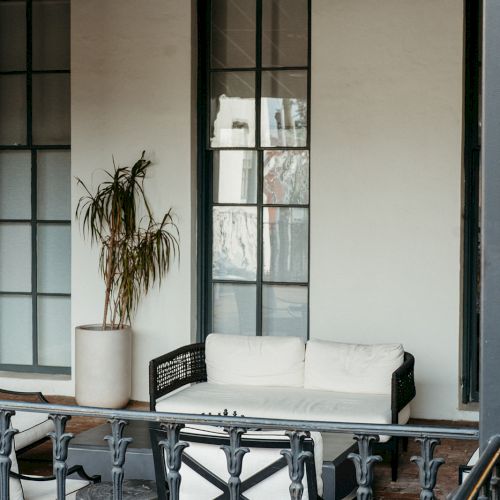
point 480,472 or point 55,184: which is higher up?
point 55,184

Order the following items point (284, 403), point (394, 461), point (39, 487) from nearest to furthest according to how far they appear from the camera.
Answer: point (39, 487), point (394, 461), point (284, 403)

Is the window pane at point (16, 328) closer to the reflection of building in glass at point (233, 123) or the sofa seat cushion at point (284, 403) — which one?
the reflection of building in glass at point (233, 123)

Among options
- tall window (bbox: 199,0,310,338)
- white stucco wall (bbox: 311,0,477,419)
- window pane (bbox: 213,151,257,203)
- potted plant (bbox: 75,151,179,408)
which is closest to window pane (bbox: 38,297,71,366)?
potted plant (bbox: 75,151,179,408)

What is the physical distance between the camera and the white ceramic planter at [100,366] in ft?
25.3

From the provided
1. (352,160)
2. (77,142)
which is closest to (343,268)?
(352,160)

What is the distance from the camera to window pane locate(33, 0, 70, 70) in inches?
332

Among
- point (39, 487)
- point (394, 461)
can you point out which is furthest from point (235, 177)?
point (39, 487)

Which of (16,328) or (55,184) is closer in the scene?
(55,184)

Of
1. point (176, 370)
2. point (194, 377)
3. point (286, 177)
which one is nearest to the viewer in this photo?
point (176, 370)

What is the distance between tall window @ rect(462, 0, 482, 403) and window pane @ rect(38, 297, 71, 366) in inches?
136

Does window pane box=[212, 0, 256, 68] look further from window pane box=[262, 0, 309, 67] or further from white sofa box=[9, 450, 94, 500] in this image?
white sofa box=[9, 450, 94, 500]

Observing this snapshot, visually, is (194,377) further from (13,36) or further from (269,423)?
(269,423)

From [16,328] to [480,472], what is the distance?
6981 millimetres

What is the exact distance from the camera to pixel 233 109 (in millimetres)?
8047
